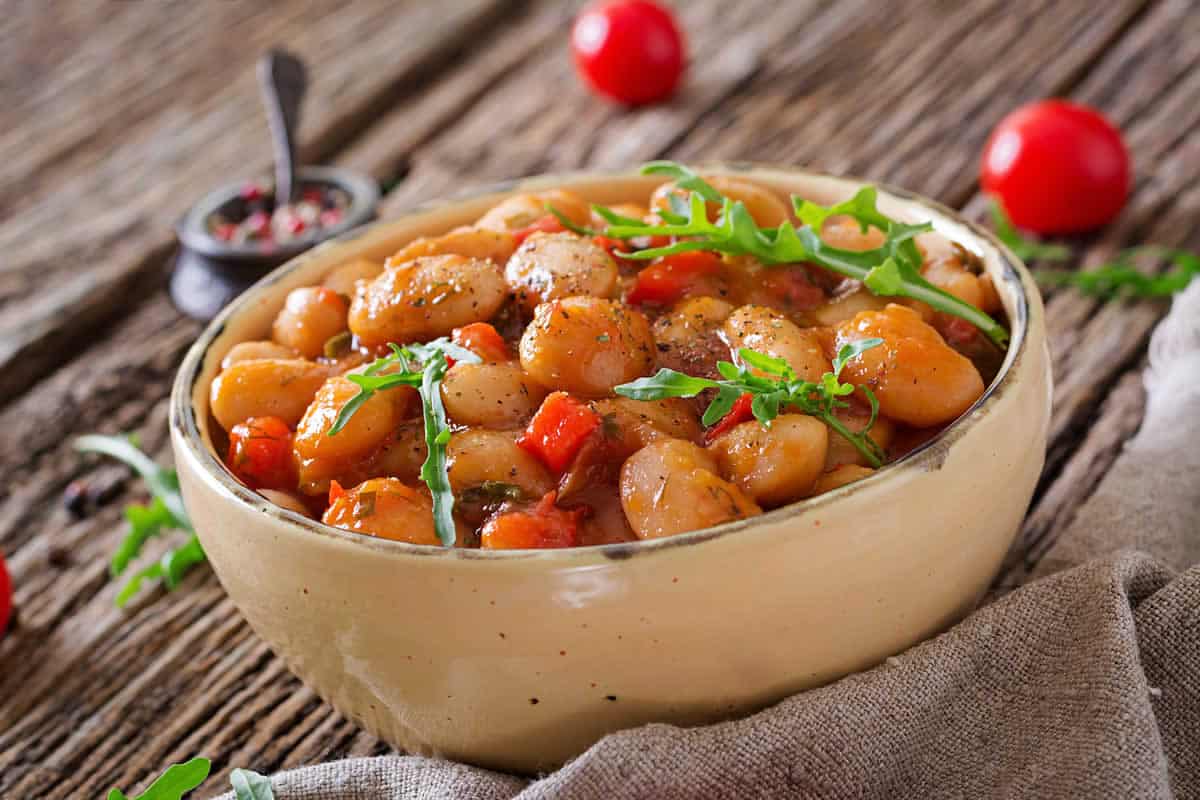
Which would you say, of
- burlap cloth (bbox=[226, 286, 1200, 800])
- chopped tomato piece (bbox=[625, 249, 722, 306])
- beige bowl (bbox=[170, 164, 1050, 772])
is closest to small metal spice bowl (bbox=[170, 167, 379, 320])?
chopped tomato piece (bbox=[625, 249, 722, 306])

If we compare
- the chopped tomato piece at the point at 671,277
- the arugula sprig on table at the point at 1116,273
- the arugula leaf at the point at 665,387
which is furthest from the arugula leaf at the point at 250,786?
the arugula sprig on table at the point at 1116,273

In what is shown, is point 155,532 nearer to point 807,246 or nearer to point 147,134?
point 807,246

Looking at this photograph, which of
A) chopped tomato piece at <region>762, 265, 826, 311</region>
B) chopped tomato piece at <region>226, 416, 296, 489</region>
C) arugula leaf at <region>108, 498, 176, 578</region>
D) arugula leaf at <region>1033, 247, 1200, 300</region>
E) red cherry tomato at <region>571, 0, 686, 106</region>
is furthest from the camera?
red cherry tomato at <region>571, 0, 686, 106</region>

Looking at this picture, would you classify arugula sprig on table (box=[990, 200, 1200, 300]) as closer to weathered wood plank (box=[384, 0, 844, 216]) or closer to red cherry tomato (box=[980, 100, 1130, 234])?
red cherry tomato (box=[980, 100, 1130, 234])

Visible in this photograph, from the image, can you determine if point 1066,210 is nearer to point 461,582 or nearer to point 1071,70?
point 1071,70

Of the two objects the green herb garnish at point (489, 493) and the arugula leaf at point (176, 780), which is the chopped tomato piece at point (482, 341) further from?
the arugula leaf at point (176, 780)

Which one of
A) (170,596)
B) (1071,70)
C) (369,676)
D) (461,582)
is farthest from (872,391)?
(1071,70)
